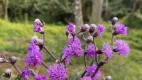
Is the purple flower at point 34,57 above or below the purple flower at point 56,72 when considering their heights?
above

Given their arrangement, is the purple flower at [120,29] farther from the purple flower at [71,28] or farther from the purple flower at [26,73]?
the purple flower at [26,73]

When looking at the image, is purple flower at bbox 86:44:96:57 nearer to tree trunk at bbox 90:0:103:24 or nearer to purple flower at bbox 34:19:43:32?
purple flower at bbox 34:19:43:32

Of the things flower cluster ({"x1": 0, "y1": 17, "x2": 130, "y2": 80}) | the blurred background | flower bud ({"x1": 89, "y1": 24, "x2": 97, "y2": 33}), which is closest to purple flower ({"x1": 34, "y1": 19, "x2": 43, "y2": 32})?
flower cluster ({"x1": 0, "y1": 17, "x2": 130, "y2": 80})

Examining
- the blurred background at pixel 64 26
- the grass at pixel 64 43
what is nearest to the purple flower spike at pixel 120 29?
the blurred background at pixel 64 26

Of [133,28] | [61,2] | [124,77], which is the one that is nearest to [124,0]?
[61,2]

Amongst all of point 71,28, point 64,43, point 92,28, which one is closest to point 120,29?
point 92,28

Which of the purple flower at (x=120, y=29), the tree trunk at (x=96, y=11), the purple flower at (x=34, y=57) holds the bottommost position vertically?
the tree trunk at (x=96, y=11)

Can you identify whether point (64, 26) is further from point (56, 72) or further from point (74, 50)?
point (56, 72)

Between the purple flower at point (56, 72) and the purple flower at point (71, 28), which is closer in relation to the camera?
the purple flower at point (56, 72)

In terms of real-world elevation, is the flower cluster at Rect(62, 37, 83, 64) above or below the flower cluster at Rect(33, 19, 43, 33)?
below

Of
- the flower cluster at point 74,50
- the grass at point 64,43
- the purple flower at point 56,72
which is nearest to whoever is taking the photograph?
the purple flower at point 56,72
